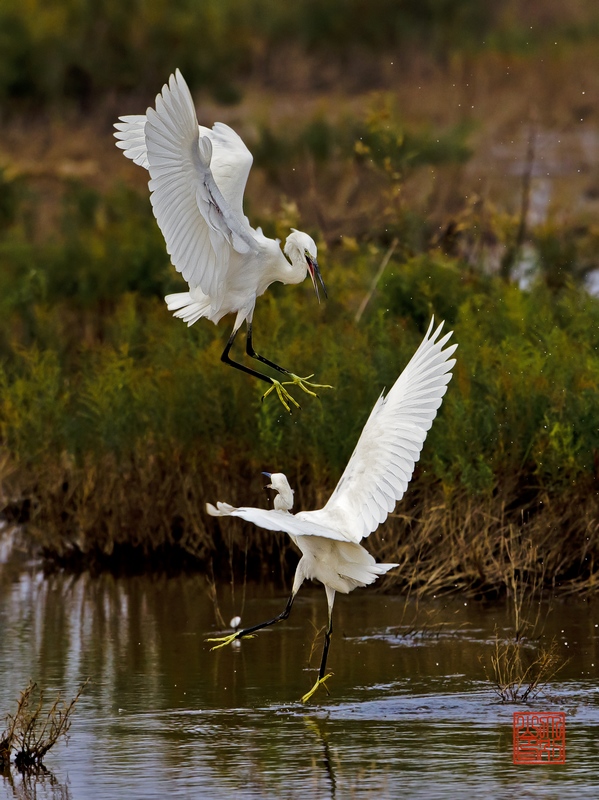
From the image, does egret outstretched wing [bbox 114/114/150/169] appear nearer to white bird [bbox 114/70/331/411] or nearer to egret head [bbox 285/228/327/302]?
white bird [bbox 114/70/331/411]

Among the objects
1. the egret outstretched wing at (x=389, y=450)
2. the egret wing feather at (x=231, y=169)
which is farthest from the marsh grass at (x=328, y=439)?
the egret wing feather at (x=231, y=169)

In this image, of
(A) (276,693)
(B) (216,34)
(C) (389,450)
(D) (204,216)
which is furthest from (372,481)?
(B) (216,34)

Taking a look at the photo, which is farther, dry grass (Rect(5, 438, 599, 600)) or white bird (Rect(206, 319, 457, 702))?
dry grass (Rect(5, 438, 599, 600))

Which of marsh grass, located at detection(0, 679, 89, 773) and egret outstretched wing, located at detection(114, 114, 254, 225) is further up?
egret outstretched wing, located at detection(114, 114, 254, 225)

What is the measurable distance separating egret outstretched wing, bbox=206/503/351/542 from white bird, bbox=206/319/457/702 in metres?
0.08

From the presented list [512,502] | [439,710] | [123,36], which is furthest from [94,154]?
[439,710]

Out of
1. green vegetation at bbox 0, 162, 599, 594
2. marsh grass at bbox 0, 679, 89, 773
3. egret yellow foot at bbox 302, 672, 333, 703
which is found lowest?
marsh grass at bbox 0, 679, 89, 773

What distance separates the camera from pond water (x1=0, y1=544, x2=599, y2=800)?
19.5 ft

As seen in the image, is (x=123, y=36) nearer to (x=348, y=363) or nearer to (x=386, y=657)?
(x=348, y=363)

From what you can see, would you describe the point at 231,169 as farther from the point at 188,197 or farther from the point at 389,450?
the point at 389,450

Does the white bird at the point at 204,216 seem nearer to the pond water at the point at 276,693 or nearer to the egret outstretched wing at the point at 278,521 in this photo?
the egret outstretched wing at the point at 278,521

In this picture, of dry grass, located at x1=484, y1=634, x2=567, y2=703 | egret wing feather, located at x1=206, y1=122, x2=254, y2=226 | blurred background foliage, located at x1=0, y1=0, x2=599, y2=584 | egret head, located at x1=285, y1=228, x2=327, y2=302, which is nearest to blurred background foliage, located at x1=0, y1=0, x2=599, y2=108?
blurred background foliage, located at x1=0, y1=0, x2=599, y2=584

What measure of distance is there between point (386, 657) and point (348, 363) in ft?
7.32

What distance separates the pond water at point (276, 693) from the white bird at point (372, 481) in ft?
1.47
